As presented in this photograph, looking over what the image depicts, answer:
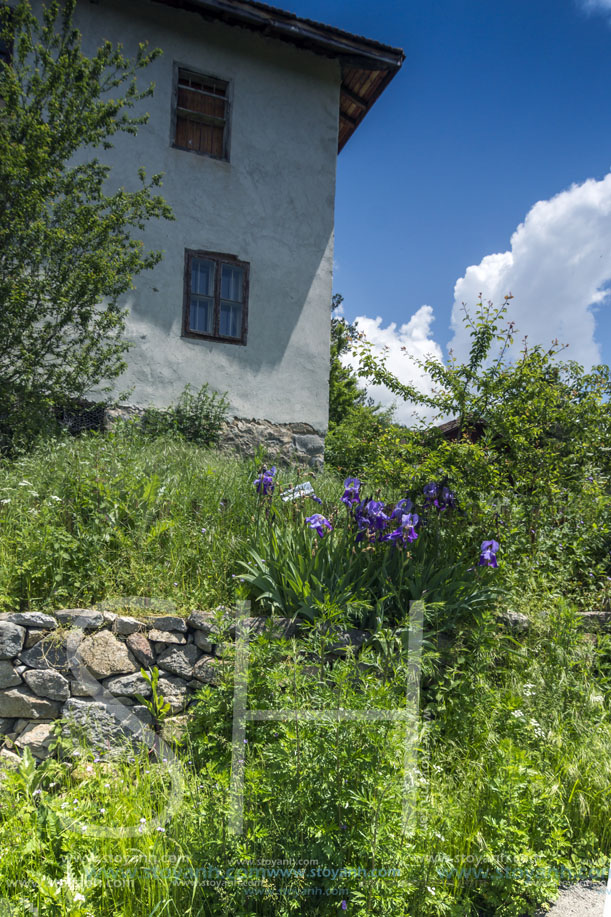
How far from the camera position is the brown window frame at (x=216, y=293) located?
8297 mm

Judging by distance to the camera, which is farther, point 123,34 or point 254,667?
point 123,34

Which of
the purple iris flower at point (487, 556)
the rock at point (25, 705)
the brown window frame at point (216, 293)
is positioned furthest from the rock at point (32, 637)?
the brown window frame at point (216, 293)

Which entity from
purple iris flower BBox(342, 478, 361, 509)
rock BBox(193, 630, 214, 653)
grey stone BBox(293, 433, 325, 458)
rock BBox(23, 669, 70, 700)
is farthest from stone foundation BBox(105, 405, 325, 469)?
rock BBox(23, 669, 70, 700)

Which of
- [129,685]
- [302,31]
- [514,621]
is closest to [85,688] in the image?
[129,685]

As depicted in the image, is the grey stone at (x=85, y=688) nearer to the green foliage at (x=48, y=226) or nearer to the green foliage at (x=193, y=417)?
the green foliage at (x=48, y=226)

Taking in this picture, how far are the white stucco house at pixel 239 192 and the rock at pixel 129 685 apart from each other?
5180 mm

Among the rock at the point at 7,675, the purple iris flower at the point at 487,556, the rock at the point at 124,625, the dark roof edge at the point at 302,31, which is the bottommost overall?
the rock at the point at 7,675

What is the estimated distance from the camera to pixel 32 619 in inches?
128

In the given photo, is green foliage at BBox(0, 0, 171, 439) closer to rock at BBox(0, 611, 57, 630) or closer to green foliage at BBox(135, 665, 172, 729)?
rock at BBox(0, 611, 57, 630)

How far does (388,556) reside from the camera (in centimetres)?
389

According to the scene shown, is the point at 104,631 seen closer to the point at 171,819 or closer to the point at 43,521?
the point at 43,521

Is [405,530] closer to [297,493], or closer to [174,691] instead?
[297,493]

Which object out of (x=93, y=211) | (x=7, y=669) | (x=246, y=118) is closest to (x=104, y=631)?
(x=7, y=669)

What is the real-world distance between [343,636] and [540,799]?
1.30 metres
